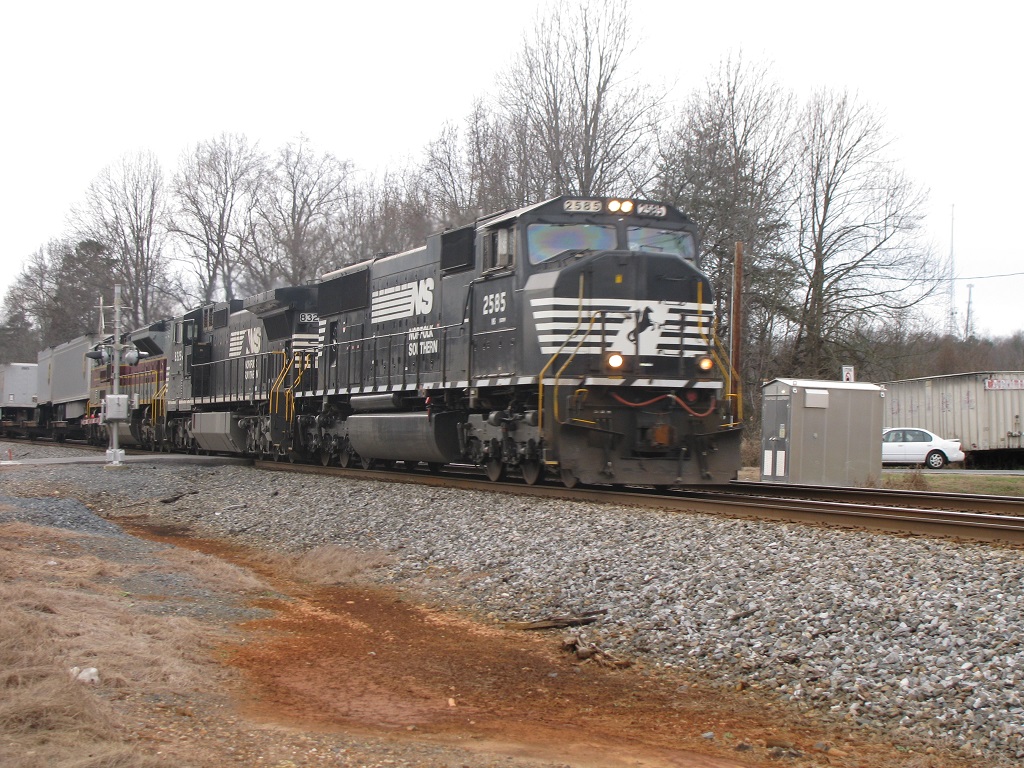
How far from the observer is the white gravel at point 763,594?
502 cm

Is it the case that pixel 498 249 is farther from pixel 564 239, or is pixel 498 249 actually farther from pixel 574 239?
pixel 574 239

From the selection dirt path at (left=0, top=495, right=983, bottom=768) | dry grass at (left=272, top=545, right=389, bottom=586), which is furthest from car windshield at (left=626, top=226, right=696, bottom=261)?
dirt path at (left=0, top=495, right=983, bottom=768)

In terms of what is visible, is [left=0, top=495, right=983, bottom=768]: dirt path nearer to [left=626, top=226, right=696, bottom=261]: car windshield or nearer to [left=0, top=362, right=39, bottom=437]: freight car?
[left=626, top=226, right=696, bottom=261]: car windshield

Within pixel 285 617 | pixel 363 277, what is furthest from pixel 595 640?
pixel 363 277

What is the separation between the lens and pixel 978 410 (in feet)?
94.7

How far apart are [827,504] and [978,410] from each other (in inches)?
821

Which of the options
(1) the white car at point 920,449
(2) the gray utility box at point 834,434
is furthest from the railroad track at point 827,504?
(1) the white car at point 920,449

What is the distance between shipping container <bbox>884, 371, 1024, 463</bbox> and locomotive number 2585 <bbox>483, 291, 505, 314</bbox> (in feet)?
69.4

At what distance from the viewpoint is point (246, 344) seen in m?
22.2

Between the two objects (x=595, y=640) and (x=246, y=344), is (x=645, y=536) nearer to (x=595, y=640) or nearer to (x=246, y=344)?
(x=595, y=640)

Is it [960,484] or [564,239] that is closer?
[564,239]

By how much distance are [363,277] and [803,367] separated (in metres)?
19.1

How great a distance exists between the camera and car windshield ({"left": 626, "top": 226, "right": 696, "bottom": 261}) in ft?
40.7

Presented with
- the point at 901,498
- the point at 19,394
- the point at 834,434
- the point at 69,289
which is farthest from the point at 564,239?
the point at 69,289
